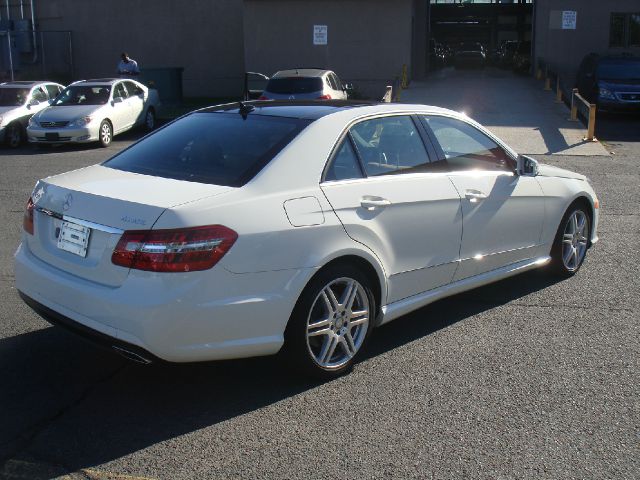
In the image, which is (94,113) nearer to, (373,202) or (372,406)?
(373,202)

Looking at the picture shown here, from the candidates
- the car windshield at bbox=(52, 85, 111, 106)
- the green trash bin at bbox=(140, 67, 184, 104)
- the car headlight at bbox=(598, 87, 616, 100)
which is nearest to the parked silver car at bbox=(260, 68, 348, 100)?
the car windshield at bbox=(52, 85, 111, 106)

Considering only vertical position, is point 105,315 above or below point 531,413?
above

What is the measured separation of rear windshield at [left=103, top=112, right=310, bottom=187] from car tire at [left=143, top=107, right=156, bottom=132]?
49.3 ft

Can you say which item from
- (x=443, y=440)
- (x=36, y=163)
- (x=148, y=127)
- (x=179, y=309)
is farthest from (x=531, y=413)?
(x=148, y=127)

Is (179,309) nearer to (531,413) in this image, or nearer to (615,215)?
(531,413)

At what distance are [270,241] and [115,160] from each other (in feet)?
4.95

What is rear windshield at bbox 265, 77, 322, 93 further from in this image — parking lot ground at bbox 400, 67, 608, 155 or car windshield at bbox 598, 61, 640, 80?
car windshield at bbox 598, 61, 640, 80

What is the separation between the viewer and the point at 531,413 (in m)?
4.21

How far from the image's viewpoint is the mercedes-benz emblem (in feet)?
14.2

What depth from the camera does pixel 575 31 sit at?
1201 inches

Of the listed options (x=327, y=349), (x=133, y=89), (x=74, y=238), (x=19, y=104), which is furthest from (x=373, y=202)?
(x=133, y=89)

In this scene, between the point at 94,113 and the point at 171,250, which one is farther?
the point at 94,113

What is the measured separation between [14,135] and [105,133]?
6.72 ft

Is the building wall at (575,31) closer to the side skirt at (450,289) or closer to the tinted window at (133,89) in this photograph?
the tinted window at (133,89)
